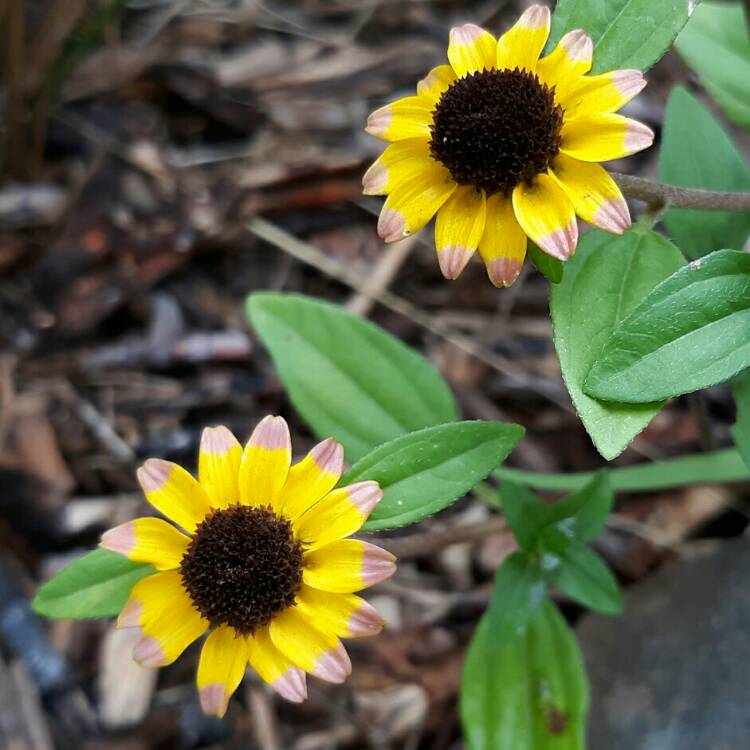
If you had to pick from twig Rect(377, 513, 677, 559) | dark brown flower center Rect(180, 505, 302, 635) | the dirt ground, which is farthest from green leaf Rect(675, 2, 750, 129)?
dark brown flower center Rect(180, 505, 302, 635)

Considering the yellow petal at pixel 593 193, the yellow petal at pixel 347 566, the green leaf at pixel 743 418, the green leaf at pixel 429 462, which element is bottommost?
the yellow petal at pixel 347 566

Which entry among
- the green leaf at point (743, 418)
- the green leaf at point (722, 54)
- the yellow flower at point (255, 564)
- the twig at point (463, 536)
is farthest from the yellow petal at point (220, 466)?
the green leaf at point (722, 54)

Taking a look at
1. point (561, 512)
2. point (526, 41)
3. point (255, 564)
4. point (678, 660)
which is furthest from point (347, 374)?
point (678, 660)

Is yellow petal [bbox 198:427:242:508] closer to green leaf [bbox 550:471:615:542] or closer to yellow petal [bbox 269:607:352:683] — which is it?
yellow petal [bbox 269:607:352:683]

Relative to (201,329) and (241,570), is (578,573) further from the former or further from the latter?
(201,329)

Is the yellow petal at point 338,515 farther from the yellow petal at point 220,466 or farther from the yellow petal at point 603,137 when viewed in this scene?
the yellow petal at point 603,137
